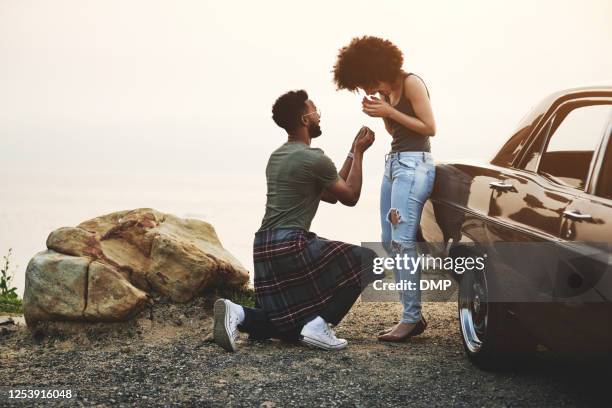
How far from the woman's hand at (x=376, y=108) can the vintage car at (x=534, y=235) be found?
0.58 meters

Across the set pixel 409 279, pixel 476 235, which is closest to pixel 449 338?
pixel 409 279

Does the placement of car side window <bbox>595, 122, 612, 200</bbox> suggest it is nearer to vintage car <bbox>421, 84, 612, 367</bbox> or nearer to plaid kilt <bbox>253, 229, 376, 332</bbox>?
vintage car <bbox>421, 84, 612, 367</bbox>

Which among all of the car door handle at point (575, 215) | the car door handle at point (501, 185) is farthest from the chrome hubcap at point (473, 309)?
the car door handle at point (575, 215)

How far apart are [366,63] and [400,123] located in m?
0.47

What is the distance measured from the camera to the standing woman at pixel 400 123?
15.8 feet

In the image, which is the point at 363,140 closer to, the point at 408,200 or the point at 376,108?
the point at 376,108

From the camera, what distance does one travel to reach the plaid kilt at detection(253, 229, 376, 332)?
16.1 feet

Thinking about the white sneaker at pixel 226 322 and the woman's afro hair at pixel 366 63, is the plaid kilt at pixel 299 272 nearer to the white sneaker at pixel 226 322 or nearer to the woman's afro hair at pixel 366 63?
the white sneaker at pixel 226 322

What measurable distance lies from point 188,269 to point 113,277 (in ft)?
1.98

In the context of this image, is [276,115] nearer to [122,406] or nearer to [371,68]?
[371,68]

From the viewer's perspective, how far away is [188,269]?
5.89 metres

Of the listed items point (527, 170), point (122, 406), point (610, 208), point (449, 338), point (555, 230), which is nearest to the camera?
point (610, 208)

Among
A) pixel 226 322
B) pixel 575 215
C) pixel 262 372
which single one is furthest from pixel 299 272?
pixel 575 215

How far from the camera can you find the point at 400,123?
4809 mm
